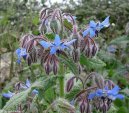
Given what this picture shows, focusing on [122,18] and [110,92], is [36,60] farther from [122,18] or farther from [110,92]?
[122,18]

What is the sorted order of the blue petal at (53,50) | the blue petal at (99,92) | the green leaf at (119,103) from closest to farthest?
the blue petal at (53,50), the blue petal at (99,92), the green leaf at (119,103)

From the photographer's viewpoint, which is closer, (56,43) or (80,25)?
(56,43)

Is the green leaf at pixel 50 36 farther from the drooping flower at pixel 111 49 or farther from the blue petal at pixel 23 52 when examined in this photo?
the drooping flower at pixel 111 49

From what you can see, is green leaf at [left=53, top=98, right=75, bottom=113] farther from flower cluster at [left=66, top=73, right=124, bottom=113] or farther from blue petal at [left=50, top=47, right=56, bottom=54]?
blue petal at [left=50, top=47, right=56, bottom=54]

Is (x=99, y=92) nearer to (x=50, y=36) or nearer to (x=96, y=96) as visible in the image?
(x=96, y=96)

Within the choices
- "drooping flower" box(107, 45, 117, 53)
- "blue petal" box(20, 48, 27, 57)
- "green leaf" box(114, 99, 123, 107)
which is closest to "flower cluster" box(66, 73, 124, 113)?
"blue petal" box(20, 48, 27, 57)

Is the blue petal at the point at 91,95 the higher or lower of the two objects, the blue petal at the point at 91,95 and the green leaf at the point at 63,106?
the higher

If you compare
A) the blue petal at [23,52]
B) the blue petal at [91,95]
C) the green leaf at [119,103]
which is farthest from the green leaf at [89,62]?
the green leaf at [119,103]

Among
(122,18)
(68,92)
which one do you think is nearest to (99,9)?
(122,18)

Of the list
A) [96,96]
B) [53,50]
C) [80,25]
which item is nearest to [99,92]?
[96,96]
